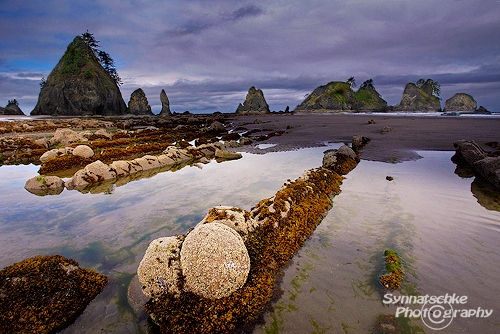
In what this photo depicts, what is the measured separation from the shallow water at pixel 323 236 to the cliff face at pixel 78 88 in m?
96.0

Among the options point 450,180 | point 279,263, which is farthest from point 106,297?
point 450,180

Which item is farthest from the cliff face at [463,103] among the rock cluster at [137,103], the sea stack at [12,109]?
the sea stack at [12,109]

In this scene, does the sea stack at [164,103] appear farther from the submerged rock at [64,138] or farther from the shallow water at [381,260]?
the shallow water at [381,260]

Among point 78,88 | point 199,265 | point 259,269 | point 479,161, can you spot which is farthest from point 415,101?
point 78,88

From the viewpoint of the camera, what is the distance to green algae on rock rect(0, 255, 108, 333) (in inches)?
148

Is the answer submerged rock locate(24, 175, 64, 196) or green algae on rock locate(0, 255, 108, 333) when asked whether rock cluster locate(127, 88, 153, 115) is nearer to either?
submerged rock locate(24, 175, 64, 196)

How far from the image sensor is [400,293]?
430 centimetres

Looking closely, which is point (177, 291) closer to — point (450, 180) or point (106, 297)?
point (106, 297)

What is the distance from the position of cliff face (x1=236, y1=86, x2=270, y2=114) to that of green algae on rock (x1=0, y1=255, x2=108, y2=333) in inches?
5101

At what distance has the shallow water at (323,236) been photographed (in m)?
→ 4.07

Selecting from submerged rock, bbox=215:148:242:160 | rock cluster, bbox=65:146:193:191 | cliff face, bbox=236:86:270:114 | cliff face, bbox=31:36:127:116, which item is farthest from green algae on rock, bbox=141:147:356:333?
cliff face, bbox=236:86:270:114

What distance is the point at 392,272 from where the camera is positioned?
4.75 metres

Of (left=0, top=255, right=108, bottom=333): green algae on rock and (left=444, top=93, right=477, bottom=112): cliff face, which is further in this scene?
(left=444, top=93, right=477, bottom=112): cliff face

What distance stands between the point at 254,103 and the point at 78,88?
3119 inches
